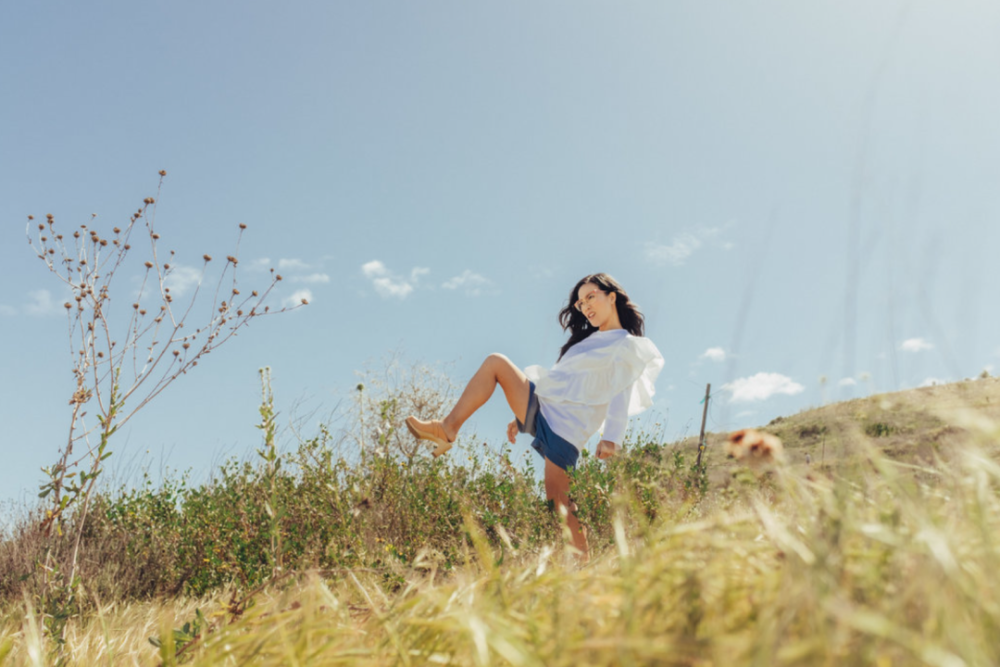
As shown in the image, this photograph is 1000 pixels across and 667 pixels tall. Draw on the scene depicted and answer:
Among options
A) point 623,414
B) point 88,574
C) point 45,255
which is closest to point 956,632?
point 623,414

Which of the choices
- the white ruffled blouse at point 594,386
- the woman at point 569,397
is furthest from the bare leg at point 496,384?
the white ruffled blouse at point 594,386

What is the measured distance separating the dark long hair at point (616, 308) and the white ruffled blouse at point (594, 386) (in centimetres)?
44

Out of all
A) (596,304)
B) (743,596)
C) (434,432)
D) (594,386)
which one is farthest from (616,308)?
(743,596)

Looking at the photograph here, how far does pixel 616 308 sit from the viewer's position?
5.77m

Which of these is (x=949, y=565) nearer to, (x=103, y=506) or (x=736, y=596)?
(x=736, y=596)

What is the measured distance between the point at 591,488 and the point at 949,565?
4.25m

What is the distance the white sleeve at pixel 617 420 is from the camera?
16.0 feet

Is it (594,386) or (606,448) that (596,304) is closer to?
(594,386)

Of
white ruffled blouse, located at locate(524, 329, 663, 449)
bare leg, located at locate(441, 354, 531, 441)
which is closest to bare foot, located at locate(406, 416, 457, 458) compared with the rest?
bare leg, located at locate(441, 354, 531, 441)

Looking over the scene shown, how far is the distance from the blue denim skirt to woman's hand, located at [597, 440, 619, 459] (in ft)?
0.86

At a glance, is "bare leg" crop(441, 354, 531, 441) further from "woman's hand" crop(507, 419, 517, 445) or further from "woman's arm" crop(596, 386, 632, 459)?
"woman's arm" crop(596, 386, 632, 459)

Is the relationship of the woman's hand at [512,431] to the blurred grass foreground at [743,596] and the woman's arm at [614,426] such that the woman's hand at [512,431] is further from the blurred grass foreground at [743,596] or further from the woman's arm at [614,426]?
the blurred grass foreground at [743,596]

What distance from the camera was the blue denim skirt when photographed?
4.95m

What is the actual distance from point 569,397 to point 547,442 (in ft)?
1.23
